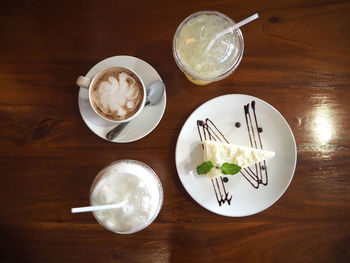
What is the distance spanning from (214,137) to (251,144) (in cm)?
19

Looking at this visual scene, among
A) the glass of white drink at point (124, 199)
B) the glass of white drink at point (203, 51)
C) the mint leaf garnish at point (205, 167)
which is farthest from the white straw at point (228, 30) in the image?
→ the glass of white drink at point (124, 199)

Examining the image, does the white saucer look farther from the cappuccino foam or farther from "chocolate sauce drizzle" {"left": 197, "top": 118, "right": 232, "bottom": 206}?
"chocolate sauce drizzle" {"left": 197, "top": 118, "right": 232, "bottom": 206}

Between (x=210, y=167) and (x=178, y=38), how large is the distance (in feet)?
1.98

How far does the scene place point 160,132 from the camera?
1.53 metres

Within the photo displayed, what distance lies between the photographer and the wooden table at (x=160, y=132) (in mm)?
1529

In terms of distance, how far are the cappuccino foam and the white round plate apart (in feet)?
0.90

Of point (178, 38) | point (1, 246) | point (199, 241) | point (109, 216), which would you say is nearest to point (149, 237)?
point (199, 241)

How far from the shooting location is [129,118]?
4.49ft

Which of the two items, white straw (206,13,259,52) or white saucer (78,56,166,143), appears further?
white saucer (78,56,166,143)

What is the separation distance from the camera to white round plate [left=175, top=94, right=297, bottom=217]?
1.47 meters

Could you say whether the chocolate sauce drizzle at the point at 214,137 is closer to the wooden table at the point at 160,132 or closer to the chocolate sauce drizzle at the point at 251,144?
the chocolate sauce drizzle at the point at 251,144

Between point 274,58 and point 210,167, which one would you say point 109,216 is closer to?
point 210,167

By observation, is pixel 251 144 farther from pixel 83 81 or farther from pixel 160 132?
pixel 83 81

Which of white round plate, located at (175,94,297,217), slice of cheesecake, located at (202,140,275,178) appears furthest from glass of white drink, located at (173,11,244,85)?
slice of cheesecake, located at (202,140,275,178)
